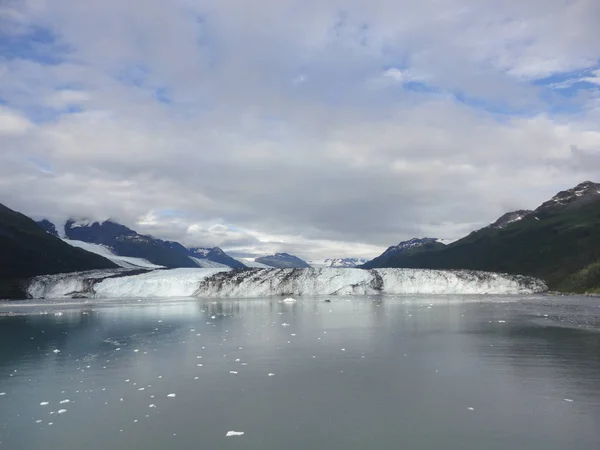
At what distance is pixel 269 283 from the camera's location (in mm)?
81062

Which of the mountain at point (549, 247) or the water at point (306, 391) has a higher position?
the mountain at point (549, 247)

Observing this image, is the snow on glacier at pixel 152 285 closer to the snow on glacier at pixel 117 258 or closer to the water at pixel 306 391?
the water at pixel 306 391

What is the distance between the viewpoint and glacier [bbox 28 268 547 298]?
260ft

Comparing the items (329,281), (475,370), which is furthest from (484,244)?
(475,370)

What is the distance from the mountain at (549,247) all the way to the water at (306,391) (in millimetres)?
78997

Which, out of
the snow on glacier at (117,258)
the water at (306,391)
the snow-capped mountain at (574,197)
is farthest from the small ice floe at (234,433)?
the snow-capped mountain at (574,197)

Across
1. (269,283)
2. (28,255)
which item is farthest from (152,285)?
(28,255)

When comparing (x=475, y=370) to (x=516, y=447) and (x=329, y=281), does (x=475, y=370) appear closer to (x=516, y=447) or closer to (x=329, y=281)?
(x=516, y=447)

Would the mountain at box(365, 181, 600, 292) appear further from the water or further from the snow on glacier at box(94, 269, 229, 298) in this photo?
the water

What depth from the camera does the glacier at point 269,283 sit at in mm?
79125

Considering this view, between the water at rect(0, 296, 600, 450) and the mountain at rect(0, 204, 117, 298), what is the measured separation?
3250 inches

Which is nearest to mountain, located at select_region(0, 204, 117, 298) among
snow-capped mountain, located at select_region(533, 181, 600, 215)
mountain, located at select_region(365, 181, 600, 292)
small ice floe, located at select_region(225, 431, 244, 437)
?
small ice floe, located at select_region(225, 431, 244, 437)

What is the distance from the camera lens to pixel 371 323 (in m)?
30.4

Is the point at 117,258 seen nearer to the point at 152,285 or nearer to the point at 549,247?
the point at 152,285
